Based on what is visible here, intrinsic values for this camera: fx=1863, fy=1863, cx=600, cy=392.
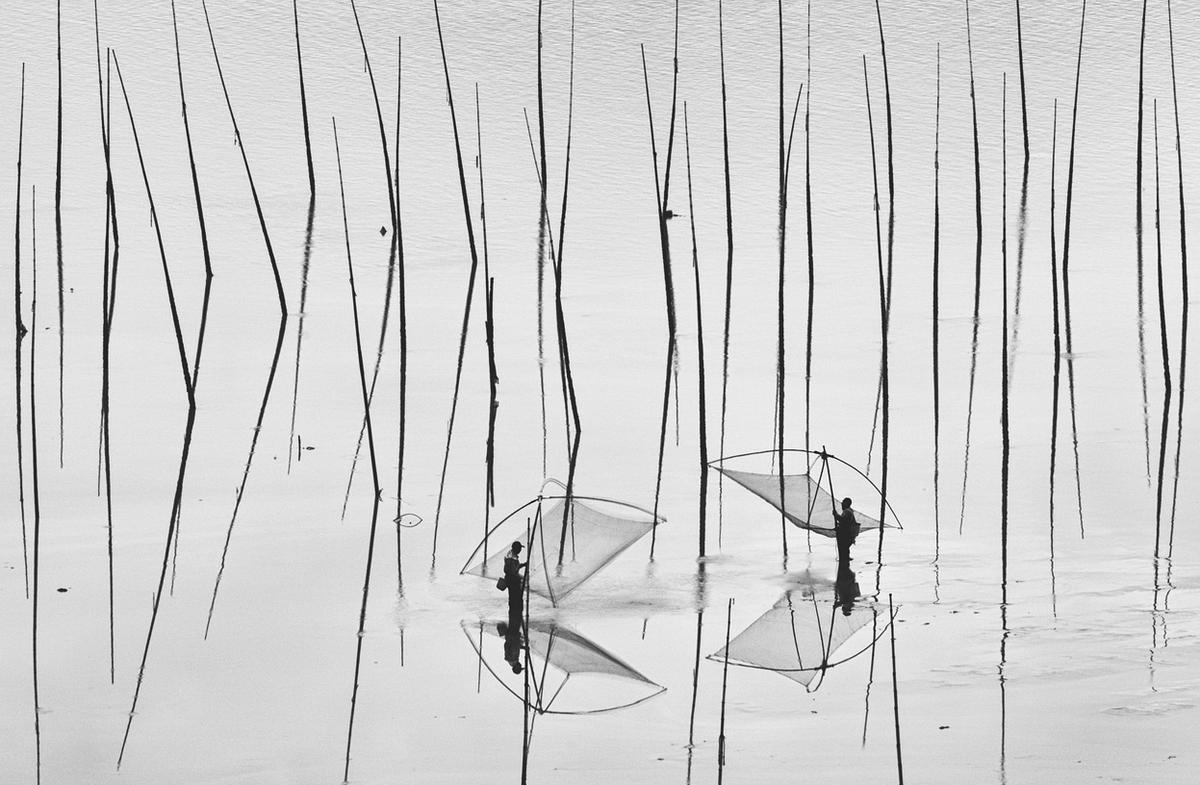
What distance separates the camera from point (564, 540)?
759 centimetres

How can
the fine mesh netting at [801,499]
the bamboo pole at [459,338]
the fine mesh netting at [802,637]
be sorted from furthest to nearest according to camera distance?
the bamboo pole at [459,338], the fine mesh netting at [801,499], the fine mesh netting at [802,637]

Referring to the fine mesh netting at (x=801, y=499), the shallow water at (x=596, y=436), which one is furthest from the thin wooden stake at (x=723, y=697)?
the fine mesh netting at (x=801, y=499)

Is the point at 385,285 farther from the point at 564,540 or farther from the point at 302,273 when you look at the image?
the point at 564,540

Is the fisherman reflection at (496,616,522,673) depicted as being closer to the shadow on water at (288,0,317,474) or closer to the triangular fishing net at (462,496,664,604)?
the triangular fishing net at (462,496,664,604)

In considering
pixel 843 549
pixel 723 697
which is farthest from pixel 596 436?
pixel 723 697

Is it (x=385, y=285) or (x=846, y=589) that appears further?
(x=385, y=285)

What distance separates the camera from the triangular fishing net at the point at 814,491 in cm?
804

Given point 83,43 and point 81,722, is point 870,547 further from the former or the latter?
point 83,43

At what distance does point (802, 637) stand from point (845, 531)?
2.43 ft

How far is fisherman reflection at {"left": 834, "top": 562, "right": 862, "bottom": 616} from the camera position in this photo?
7.20 m

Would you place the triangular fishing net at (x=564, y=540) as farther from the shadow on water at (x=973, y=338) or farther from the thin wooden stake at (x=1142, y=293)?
the thin wooden stake at (x=1142, y=293)

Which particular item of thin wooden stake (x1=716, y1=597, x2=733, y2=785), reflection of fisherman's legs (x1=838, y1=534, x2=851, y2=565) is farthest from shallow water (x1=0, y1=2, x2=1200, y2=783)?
reflection of fisherman's legs (x1=838, y1=534, x2=851, y2=565)

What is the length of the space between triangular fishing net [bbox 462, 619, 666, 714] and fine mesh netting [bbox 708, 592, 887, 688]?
14.9 inches

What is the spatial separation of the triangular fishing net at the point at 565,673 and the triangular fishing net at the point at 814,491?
156cm
